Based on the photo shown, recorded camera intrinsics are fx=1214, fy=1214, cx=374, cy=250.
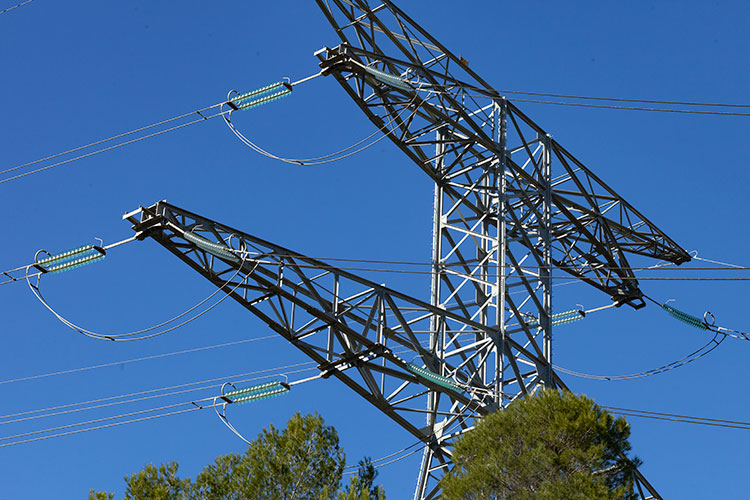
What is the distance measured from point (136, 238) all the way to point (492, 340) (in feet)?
23.2

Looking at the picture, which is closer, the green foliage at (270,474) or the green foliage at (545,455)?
the green foliage at (545,455)

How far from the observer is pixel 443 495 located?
17.9 metres

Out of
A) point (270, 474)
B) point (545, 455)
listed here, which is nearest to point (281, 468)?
point (270, 474)

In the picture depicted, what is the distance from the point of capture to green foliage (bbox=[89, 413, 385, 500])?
23922 millimetres

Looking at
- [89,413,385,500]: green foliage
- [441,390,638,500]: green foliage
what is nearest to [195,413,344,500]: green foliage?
[89,413,385,500]: green foliage

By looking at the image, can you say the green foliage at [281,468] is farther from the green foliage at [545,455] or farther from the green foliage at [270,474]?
the green foliage at [545,455]

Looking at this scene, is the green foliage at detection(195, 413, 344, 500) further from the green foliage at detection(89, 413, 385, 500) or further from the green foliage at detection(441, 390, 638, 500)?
the green foliage at detection(441, 390, 638, 500)

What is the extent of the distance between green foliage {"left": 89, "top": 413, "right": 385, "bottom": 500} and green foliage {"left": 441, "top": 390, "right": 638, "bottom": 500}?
5.81m

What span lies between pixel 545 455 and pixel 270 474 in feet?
26.4

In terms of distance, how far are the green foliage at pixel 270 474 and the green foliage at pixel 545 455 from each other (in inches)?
229

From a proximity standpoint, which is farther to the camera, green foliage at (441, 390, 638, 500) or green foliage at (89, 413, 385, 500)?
green foliage at (89, 413, 385, 500)

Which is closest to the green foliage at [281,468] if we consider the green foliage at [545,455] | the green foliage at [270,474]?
the green foliage at [270,474]

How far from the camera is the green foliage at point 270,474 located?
78.5ft

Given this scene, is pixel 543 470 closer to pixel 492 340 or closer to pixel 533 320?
pixel 492 340
